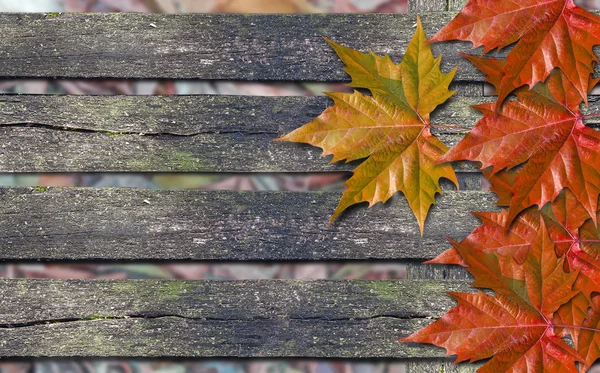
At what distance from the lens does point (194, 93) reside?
3.00ft

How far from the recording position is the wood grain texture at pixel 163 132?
89cm

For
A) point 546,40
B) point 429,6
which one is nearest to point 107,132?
point 429,6

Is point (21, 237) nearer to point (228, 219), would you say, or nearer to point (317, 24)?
point (228, 219)

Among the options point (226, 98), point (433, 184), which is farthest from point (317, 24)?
point (433, 184)

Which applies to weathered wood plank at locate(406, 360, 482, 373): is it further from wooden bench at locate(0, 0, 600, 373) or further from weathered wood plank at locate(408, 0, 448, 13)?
weathered wood plank at locate(408, 0, 448, 13)

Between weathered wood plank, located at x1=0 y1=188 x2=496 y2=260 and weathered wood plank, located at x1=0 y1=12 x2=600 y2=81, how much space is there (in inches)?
8.4

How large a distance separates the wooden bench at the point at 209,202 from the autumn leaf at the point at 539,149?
138 mm

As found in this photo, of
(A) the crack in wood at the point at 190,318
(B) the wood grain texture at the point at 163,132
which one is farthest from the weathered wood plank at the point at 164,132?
(A) the crack in wood at the point at 190,318

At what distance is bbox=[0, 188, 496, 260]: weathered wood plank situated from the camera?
889mm

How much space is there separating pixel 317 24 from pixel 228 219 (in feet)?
1.23

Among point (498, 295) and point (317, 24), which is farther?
point (317, 24)

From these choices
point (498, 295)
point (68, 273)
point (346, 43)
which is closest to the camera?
point (498, 295)

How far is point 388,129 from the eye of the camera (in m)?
0.82

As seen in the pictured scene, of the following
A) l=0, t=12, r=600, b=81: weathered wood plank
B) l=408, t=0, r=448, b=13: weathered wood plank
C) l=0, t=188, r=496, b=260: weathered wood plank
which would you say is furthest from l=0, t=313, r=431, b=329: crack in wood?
l=408, t=0, r=448, b=13: weathered wood plank
